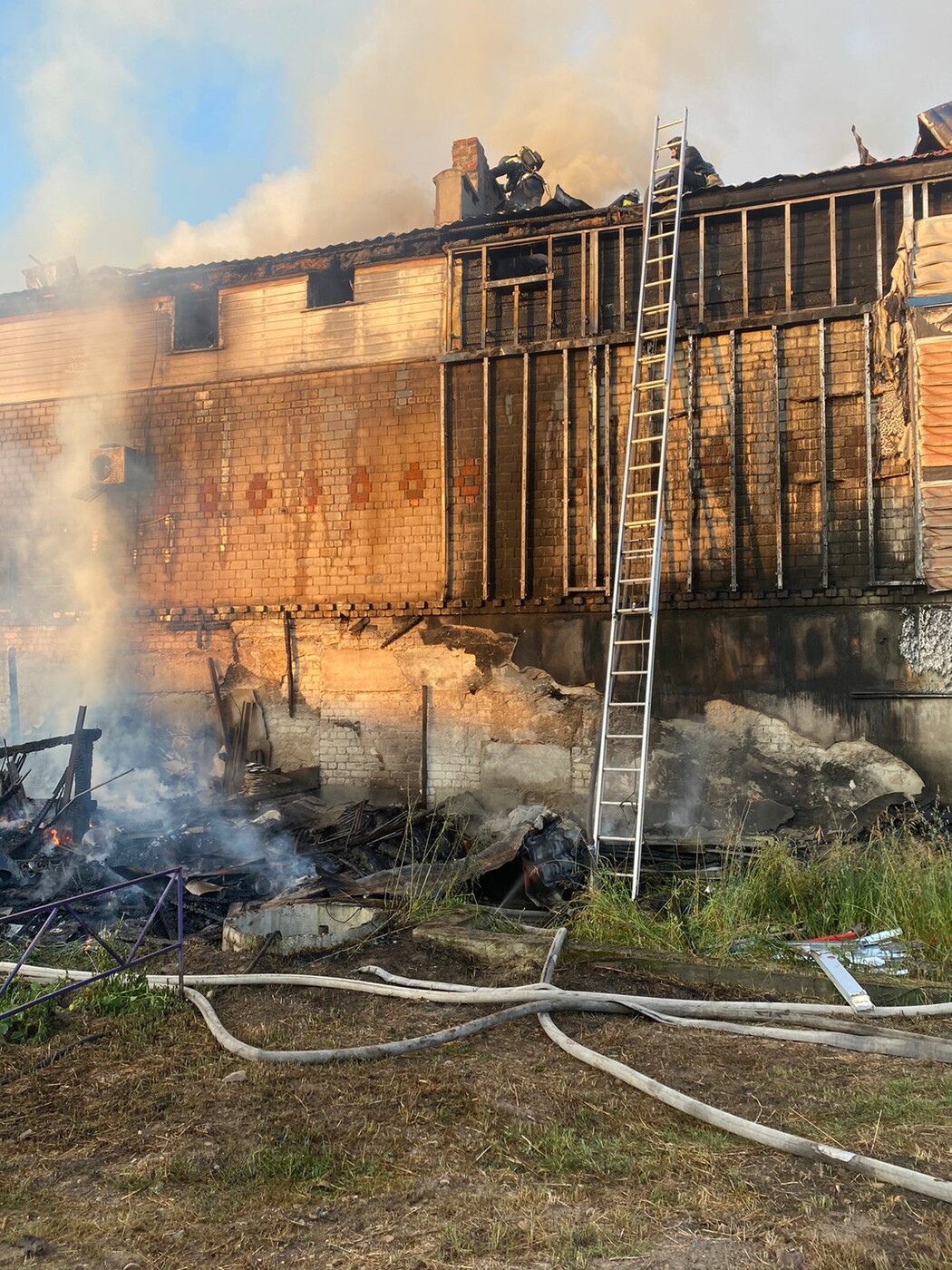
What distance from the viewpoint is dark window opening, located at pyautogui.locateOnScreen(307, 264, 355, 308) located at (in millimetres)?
13359

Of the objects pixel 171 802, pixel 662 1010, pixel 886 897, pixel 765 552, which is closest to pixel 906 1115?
pixel 662 1010

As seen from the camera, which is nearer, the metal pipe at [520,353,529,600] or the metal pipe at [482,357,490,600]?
the metal pipe at [520,353,529,600]

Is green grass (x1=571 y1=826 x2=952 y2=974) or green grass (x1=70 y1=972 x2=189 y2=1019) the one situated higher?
green grass (x1=571 y1=826 x2=952 y2=974)

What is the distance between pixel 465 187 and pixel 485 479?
16.8ft

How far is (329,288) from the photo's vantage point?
1352 cm

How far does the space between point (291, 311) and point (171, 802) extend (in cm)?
768

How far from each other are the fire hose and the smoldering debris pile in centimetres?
177

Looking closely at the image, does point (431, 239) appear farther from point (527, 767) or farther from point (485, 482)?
point (527, 767)

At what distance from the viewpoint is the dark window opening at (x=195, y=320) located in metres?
14.0

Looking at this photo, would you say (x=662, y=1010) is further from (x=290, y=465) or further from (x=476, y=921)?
(x=290, y=465)

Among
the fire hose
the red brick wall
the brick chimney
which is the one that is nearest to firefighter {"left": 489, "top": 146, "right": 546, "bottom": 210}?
the brick chimney

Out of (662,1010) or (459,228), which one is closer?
(662,1010)

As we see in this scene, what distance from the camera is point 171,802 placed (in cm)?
1245

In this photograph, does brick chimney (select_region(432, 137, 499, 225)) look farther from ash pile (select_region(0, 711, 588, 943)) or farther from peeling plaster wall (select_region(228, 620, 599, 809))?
ash pile (select_region(0, 711, 588, 943))
